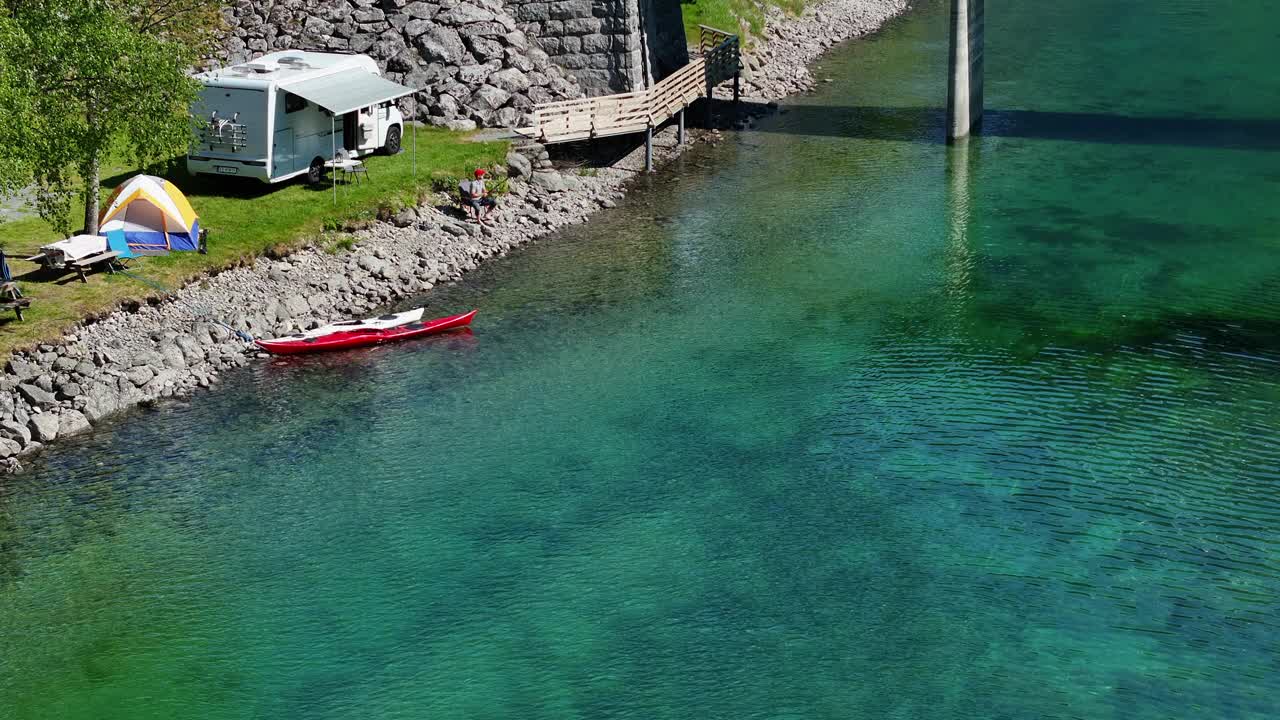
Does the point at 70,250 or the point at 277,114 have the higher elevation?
the point at 277,114

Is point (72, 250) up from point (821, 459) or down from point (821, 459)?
up

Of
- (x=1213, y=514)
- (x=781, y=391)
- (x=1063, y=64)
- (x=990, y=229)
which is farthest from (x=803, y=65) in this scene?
(x=1213, y=514)

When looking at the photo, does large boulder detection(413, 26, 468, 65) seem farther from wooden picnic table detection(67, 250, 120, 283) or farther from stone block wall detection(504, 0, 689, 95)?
wooden picnic table detection(67, 250, 120, 283)

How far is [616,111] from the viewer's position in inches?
2060

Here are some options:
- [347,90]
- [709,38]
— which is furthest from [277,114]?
[709,38]

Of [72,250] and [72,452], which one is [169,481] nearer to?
[72,452]

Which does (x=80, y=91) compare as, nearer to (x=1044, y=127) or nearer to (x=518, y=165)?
(x=518, y=165)

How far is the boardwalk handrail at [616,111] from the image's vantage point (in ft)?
166

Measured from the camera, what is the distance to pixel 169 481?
30156 mm

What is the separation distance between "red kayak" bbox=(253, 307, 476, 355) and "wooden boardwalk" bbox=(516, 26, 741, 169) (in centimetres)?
1444

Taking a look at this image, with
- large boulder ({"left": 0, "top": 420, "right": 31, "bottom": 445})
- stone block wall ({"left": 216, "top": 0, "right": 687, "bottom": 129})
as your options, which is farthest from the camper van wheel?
large boulder ({"left": 0, "top": 420, "right": 31, "bottom": 445})

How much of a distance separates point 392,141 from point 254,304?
12.1 meters

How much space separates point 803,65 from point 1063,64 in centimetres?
1388

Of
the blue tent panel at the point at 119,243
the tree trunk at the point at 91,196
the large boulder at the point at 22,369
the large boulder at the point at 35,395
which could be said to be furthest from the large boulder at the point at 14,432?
the tree trunk at the point at 91,196
